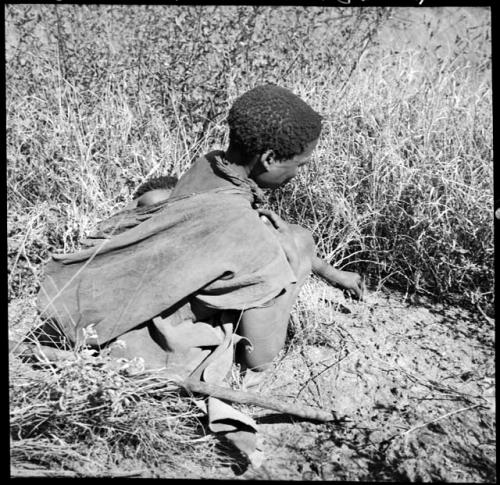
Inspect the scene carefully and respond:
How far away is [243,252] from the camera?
245 centimetres

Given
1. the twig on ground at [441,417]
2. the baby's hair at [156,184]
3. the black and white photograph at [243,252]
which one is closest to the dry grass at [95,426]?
the black and white photograph at [243,252]

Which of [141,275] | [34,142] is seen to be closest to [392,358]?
[141,275]

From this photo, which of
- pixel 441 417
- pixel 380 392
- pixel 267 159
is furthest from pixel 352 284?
pixel 267 159

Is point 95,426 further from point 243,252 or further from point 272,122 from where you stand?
point 272,122

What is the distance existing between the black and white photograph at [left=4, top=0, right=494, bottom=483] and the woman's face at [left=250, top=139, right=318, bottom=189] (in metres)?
0.01

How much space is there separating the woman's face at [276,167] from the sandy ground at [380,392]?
675 mm

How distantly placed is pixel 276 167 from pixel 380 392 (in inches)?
39.4

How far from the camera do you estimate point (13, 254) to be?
123 inches

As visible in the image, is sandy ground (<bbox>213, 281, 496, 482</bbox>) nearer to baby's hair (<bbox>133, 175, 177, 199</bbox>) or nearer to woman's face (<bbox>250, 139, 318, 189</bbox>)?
woman's face (<bbox>250, 139, 318, 189</bbox>)

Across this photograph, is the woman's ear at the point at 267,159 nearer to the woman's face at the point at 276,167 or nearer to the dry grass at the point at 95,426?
the woman's face at the point at 276,167

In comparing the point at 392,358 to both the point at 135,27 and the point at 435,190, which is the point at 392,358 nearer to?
the point at 435,190

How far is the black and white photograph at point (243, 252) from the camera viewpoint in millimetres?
2398

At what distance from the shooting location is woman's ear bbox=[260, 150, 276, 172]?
2.49m

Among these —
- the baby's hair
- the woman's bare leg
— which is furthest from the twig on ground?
the baby's hair
